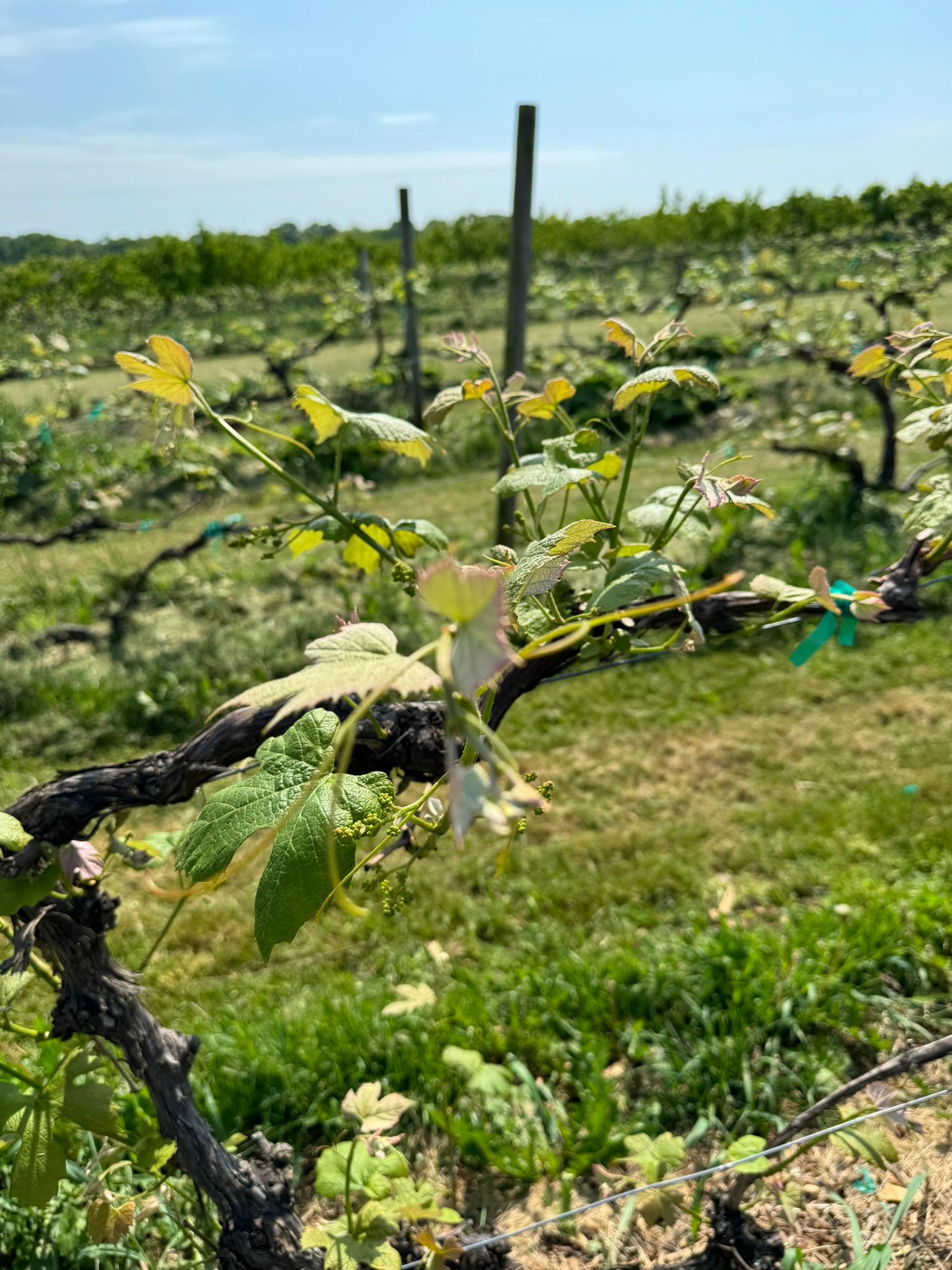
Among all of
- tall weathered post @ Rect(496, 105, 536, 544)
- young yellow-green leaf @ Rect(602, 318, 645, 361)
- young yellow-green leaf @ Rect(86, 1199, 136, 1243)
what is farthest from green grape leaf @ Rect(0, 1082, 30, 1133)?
tall weathered post @ Rect(496, 105, 536, 544)

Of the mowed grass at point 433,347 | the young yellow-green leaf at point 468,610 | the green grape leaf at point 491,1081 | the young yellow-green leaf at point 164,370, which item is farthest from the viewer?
the mowed grass at point 433,347

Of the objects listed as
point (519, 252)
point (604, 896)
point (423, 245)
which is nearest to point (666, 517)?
point (604, 896)

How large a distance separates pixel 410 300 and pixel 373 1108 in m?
7.11

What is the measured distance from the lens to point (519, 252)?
4.15m

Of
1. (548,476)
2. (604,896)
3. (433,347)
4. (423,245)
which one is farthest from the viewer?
(423,245)

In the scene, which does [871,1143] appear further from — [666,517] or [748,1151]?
[666,517]

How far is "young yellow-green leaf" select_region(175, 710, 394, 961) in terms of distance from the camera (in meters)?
0.80

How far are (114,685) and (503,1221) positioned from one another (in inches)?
124

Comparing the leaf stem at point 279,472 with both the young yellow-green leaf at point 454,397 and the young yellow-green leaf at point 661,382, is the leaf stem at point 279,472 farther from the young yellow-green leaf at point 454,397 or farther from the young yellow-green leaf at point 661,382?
the young yellow-green leaf at point 661,382

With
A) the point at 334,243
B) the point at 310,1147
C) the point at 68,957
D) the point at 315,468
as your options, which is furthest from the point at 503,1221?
the point at 334,243

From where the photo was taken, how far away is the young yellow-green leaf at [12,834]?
1103mm

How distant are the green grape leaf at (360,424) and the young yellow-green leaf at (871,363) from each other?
2.33 feet

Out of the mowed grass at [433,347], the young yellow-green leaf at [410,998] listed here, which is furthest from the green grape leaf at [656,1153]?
the mowed grass at [433,347]

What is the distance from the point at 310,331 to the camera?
51.4 feet
